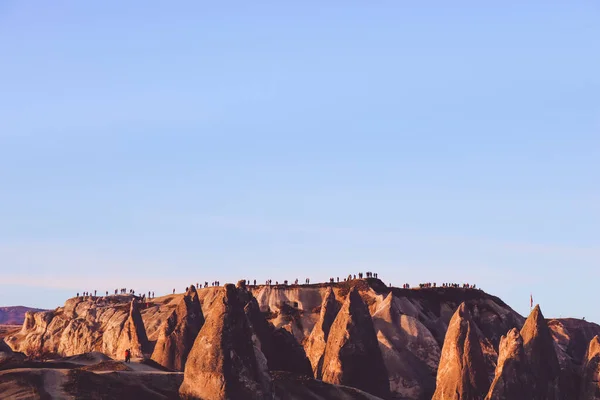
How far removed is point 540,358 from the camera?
61.2 m

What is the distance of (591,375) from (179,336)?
30843 millimetres

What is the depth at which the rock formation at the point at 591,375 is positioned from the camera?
6209 centimetres

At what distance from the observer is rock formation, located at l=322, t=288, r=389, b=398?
69438mm

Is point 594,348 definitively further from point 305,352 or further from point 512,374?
point 305,352

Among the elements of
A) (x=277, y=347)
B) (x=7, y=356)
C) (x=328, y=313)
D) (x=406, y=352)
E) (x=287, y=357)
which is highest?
(x=328, y=313)

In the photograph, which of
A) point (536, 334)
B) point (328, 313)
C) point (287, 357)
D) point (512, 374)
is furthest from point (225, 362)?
point (328, 313)

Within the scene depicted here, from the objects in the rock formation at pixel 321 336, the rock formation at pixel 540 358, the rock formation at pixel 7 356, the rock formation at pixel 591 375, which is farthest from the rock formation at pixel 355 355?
the rock formation at pixel 7 356

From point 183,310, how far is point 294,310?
138 feet

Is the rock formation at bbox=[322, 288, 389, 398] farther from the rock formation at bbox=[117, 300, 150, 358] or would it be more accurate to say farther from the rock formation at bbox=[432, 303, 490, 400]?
the rock formation at bbox=[117, 300, 150, 358]

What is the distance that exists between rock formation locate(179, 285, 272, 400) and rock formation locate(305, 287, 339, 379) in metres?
30.3

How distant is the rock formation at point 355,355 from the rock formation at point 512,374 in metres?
12.9

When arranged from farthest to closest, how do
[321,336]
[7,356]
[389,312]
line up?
1. [389,312]
2. [321,336]
3. [7,356]

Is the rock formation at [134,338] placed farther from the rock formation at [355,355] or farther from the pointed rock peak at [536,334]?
the pointed rock peak at [536,334]

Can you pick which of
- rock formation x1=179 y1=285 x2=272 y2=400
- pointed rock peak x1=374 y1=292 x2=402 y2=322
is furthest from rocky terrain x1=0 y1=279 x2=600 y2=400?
pointed rock peak x1=374 y1=292 x2=402 y2=322
